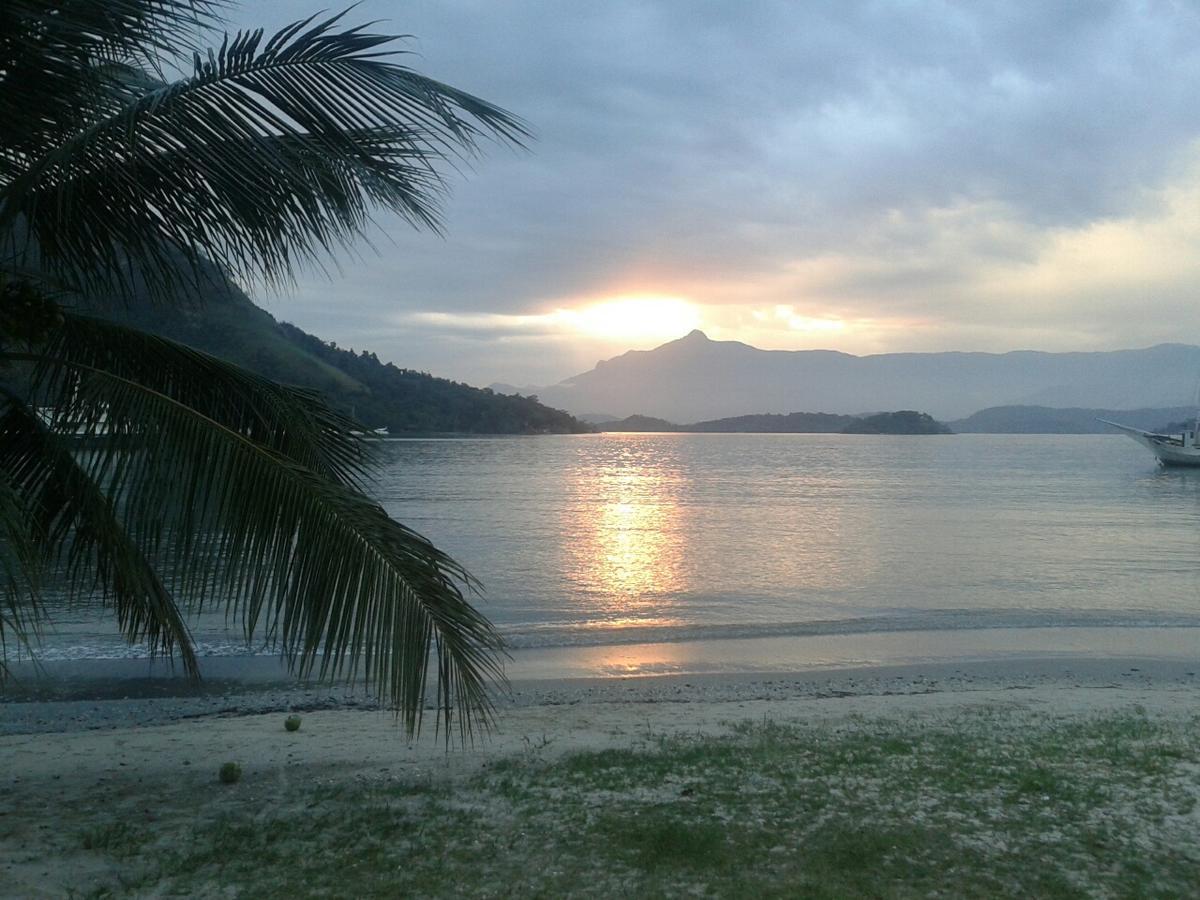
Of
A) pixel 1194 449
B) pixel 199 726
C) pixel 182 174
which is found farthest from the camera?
pixel 1194 449

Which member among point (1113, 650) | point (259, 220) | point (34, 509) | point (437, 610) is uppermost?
point (259, 220)

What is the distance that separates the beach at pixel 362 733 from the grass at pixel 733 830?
9 centimetres

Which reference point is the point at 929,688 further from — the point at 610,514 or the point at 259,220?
the point at 610,514

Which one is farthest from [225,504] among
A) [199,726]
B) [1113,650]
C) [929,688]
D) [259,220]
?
[1113,650]

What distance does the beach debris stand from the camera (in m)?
6.98

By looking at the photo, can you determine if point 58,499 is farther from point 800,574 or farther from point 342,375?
point 342,375

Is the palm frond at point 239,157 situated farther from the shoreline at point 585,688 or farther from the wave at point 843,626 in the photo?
the wave at point 843,626

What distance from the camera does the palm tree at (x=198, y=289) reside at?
4461 millimetres

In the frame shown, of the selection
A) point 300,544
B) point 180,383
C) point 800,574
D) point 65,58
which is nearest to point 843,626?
point 800,574

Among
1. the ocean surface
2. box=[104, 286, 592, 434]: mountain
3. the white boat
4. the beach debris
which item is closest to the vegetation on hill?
box=[104, 286, 592, 434]: mountain

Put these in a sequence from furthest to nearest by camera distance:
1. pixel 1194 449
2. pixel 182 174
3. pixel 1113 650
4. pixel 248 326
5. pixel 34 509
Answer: pixel 1194 449, pixel 1113 650, pixel 248 326, pixel 34 509, pixel 182 174

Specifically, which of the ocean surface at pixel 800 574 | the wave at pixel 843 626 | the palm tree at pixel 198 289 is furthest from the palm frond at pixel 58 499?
the wave at pixel 843 626

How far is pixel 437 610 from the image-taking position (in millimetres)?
4461

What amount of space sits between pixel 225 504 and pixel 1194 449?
299 ft
